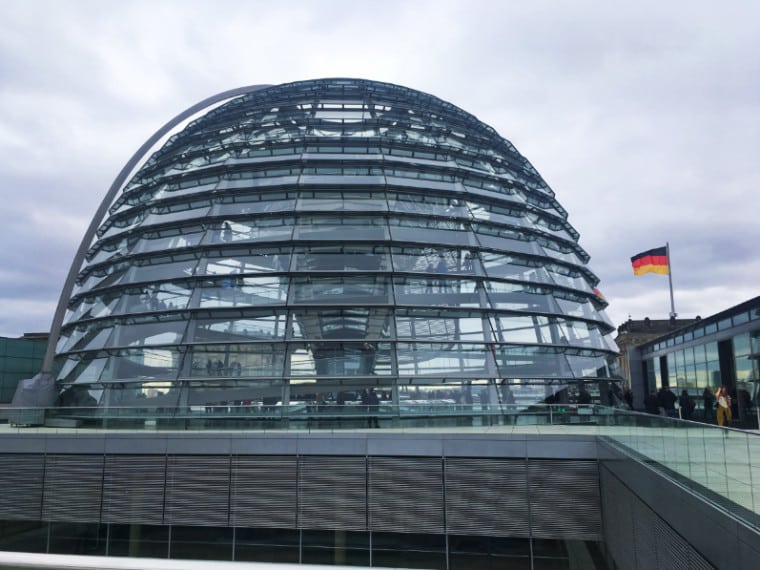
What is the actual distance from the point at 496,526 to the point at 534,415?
3.29m

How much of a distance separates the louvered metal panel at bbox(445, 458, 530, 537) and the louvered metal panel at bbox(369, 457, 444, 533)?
0.30m

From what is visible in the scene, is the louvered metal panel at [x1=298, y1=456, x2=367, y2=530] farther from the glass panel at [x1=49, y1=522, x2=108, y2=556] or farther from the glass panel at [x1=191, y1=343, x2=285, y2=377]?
the glass panel at [x1=49, y1=522, x2=108, y2=556]

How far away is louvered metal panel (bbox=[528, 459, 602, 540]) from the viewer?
50.3 ft

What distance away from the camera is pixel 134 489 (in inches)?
656

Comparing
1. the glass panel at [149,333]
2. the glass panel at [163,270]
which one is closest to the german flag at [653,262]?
the glass panel at [163,270]

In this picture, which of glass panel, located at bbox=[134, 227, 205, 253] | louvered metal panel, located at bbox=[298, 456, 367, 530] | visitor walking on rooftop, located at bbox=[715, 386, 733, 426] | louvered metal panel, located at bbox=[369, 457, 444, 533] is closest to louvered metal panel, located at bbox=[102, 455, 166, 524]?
louvered metal panel, located at bbox=[298, 456, 367, 530]

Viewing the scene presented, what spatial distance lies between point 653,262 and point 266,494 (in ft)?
116

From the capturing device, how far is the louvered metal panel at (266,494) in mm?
16078

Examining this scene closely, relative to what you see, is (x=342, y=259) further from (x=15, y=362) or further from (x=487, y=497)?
(x=15, y=362)

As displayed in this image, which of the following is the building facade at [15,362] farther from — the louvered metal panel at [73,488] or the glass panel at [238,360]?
the louvered metal panel at [73,488]

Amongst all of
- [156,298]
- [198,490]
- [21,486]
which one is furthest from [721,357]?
[21,486]

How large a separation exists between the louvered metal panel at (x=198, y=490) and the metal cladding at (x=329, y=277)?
3.46 m

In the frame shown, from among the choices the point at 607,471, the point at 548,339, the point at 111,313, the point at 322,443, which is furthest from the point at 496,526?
the point at 111,313

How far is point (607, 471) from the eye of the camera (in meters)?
14.5
